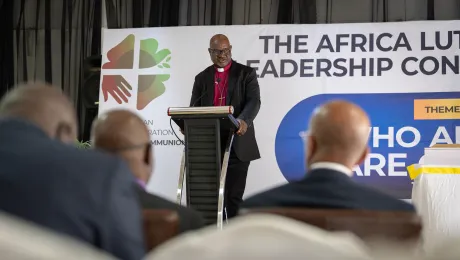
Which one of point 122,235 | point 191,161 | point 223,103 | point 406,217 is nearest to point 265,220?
point 122,235

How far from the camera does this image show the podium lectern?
13.4ft

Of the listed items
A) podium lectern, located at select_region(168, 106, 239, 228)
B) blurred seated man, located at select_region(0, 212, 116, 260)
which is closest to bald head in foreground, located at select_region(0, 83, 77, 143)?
blurred seated man, located at select_region(0, 212, 116, 260)

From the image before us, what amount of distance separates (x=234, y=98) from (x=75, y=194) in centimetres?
393

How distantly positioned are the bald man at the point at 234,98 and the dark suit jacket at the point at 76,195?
3529 millimetres

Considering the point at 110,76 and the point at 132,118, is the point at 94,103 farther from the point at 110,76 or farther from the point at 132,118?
the point at 132,118

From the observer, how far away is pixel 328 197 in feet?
5.00

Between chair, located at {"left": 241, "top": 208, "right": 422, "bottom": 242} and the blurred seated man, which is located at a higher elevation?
the blurred seated man

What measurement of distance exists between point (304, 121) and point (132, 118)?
4.44 m

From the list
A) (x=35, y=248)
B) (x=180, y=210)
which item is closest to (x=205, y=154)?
(x=180, y=210)

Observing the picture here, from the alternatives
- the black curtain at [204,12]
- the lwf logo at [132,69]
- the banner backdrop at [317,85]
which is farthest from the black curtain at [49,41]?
the banner backdrop at [317,85]

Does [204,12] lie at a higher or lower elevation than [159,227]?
higher

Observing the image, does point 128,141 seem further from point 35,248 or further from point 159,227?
point 35,248

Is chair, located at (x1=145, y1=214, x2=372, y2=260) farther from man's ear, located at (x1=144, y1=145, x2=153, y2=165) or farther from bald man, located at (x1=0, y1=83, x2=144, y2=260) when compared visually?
man's ear, located at (x1=144, y1=145, x2=153, y2=165)

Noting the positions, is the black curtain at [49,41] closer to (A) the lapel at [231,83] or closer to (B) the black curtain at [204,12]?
(B) the black curtain at [204,12]
